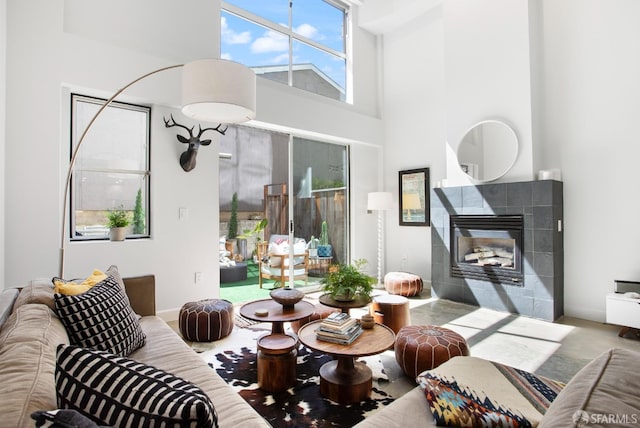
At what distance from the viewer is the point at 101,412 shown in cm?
82

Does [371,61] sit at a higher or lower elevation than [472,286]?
higher

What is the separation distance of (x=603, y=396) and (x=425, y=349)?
5.30 ft

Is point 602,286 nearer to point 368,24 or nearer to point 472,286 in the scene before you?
point 472,286

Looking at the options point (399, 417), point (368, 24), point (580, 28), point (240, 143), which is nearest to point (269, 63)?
point (368, 24)

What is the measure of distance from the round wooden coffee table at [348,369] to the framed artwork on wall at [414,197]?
352 cm

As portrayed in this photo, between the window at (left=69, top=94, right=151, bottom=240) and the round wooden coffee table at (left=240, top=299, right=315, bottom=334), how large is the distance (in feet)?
5.91

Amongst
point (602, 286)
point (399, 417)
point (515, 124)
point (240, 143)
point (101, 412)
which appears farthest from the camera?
point (240, 143)

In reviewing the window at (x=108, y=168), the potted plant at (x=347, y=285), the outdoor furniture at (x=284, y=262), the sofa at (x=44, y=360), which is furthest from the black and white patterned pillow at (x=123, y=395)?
the outdoor furniture at (x=284, y=262)

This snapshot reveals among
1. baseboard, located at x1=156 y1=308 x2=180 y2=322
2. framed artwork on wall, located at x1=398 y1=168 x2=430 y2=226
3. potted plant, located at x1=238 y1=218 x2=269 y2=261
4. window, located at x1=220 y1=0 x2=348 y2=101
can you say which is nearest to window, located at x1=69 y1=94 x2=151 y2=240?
baseboard, located at x1=156 y1=308 x2=180 y2=322

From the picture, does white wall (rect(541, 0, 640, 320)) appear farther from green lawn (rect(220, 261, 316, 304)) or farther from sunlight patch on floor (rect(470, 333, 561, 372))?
green lawn (rect(220, 261, 316, 304))

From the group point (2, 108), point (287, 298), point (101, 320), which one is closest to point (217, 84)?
point (101, 320)

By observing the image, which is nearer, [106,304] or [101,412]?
[101,412]

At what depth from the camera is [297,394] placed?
231 centimetres

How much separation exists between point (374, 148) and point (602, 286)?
374 centimetres
